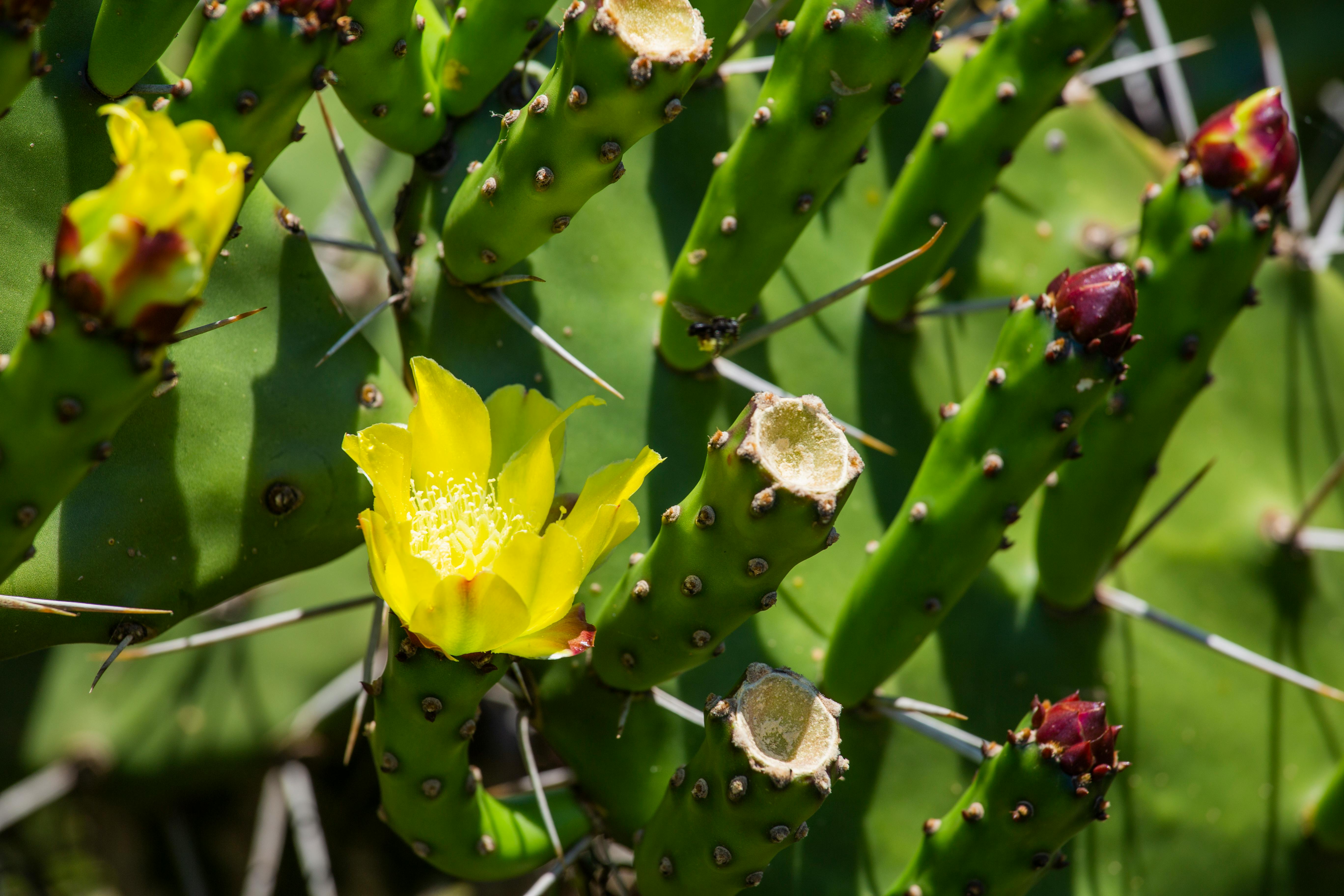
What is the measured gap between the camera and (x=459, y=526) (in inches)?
35.9

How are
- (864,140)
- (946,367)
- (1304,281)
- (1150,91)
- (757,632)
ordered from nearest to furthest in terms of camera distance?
1. (864,140)
2. (757,632)
3. (946,367)
4. (1304,281)
5. (1150,91)

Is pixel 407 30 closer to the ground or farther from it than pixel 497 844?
farther from it

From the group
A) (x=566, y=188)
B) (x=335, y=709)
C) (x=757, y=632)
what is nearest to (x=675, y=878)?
(x=757, y=632)

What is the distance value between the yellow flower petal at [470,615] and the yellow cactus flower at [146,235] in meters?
0.26

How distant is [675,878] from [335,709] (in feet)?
3.33

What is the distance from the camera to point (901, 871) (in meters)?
1.21

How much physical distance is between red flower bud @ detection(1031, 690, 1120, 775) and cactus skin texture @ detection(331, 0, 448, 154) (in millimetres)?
850

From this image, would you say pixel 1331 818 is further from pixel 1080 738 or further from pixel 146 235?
pixel 146 235

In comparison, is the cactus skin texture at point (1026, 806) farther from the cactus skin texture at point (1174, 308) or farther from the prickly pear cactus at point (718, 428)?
the cactus skin texture at point (1174, 308)

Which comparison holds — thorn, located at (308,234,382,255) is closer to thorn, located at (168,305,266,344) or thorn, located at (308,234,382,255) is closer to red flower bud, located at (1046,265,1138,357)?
thorn, located at (168,305,266,344)

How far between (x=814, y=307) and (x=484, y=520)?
1.40 feet

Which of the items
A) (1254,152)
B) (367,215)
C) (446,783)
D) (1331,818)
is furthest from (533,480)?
(1331,818)

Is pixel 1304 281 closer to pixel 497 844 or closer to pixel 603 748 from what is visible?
pixel 603 748

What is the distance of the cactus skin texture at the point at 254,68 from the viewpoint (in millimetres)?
847
